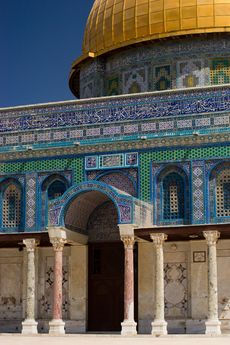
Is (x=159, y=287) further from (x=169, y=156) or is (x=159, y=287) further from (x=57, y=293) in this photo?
(x=169, y=156)

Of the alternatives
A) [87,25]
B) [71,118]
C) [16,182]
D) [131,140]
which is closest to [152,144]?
[131,140]

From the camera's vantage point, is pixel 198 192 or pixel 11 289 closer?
pixel 198 192

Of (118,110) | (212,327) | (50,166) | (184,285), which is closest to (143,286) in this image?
(184,285)

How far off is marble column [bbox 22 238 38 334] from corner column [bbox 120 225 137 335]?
2690 mm

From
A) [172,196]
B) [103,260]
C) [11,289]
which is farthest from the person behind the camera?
[11,289]

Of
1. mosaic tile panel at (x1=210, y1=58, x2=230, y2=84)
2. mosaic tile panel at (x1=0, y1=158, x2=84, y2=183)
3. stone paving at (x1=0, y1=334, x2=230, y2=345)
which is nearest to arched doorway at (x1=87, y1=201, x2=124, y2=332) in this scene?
mosaic tile panel at (x1=0, y1=158, x2=84, y2=183)

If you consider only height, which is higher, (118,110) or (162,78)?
(162,78)

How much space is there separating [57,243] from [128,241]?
6.73 feet

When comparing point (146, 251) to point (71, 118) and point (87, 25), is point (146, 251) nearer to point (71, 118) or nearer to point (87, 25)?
point (71, 118)

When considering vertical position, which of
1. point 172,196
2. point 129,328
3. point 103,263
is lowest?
point 129,328

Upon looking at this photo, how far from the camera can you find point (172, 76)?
2717cm

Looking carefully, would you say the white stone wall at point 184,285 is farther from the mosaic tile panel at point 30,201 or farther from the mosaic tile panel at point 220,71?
the mosaic tile panel at point 220,71

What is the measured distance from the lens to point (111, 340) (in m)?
21.0

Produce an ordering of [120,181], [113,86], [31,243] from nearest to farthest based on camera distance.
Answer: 1. [31,243]
2. [120,181]
3. [113,86]
